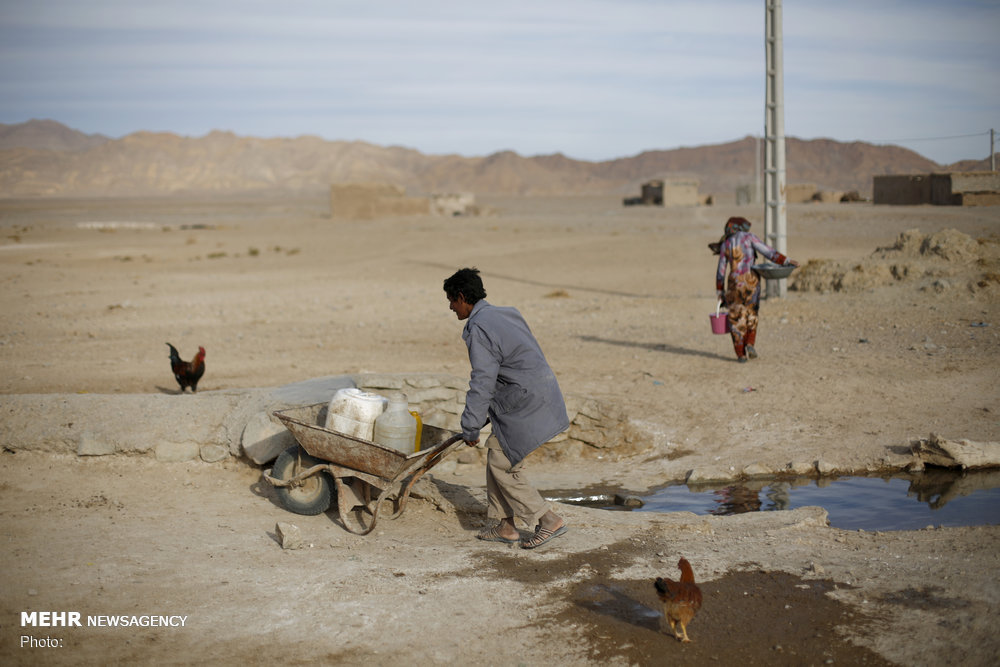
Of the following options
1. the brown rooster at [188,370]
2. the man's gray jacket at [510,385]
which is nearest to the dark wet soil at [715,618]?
the man's gray jacket at [510,385]

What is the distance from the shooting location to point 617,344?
37.3 feet

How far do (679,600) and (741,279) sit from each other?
6.42 m

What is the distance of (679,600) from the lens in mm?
3943

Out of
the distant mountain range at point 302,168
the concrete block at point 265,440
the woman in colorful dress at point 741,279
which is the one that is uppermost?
the distant mountain range at point 302,168

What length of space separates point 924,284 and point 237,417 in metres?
11.2

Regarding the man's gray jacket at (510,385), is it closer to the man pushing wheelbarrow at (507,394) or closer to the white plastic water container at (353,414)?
the man pushing wheelbarrow at (507,394)

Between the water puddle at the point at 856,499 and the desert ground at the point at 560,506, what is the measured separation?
12.7 inches

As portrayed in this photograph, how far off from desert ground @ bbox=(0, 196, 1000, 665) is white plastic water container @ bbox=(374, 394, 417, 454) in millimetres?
602

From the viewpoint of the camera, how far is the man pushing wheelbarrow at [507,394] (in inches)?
193

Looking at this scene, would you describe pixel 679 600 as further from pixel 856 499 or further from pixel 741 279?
pixel 741 279

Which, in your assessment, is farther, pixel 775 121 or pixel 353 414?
pixel 775 121

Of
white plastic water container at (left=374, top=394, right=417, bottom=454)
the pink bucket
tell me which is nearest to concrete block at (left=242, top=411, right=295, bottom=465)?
white plastic water container at (left=374, top=394, right=417, bottom=454)

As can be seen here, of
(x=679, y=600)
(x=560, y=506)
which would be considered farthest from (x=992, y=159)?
(x=679, y=600)

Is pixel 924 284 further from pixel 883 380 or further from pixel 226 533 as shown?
pixel 226 533
